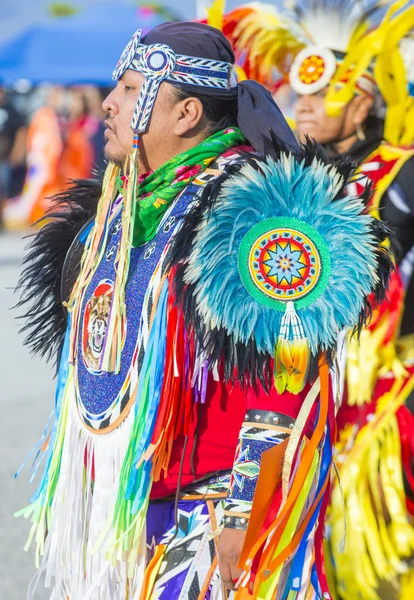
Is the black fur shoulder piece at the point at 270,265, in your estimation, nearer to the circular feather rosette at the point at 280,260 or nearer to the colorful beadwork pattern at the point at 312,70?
the circular feather rosette at the point at 280,260

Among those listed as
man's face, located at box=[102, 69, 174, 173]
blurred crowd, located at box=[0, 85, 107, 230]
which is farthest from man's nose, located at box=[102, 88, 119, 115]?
blurred crowd, located at box=[0, 85, 107, 230]

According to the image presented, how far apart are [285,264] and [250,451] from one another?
33 cm

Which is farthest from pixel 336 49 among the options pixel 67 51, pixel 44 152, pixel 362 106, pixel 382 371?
pixel 67 51

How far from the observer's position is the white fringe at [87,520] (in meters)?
2.01

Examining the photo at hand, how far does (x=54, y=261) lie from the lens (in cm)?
243

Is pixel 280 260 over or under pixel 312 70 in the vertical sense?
under

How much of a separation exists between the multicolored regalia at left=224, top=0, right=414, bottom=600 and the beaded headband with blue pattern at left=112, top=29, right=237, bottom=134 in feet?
3.26

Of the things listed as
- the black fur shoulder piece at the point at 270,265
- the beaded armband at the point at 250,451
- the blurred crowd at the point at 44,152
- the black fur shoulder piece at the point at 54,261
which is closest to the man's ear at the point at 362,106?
the black fur shoulder piece at the point at 54,261

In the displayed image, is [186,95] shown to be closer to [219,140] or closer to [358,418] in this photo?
[219,140]

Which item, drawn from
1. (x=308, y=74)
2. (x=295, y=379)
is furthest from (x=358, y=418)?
(x=295, y=379)

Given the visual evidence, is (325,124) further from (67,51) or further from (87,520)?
(67,51)

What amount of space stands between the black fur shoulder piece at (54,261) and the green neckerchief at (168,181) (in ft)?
1.24

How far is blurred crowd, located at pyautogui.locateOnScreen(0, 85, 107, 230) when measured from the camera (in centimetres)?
1513

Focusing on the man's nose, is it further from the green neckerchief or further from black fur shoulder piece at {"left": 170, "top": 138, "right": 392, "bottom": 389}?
black fur shoulder piece at {"left": 170, "top": 138, "right": 392, "bottom": 389}
